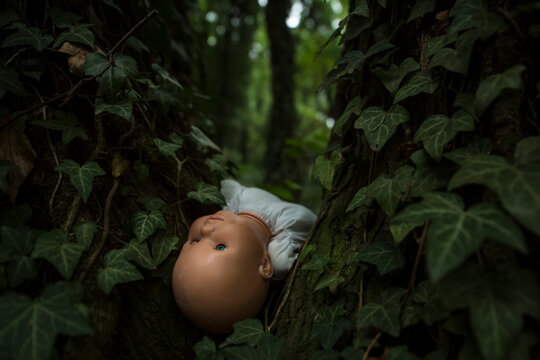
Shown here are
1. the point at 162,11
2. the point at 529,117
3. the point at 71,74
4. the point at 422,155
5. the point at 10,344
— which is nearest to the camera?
the point at 10,344

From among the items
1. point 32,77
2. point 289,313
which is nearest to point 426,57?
point 289,313

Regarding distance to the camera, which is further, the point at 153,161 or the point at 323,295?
the point at 153,161

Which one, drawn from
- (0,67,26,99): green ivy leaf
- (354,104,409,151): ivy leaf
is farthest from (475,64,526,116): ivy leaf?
(0,67,26,99): green ivy leaf

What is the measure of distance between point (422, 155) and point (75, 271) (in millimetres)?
1393

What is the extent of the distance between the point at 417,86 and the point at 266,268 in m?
1.01

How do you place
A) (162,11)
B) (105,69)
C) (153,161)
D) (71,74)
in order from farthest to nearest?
1. (162,11)
2. (153,161)
3. (71,74)
4. (105,69)

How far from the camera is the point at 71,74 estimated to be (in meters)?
1.51

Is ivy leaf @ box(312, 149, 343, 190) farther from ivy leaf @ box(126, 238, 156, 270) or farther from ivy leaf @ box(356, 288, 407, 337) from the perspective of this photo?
ivy leaf @ box(126, 238, 156, 270)

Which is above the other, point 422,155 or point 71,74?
point 71,74

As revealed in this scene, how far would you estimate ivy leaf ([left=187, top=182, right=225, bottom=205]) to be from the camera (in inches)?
63.6

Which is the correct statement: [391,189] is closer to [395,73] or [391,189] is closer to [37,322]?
[395,73]

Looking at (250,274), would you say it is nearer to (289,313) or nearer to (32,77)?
(289,313)

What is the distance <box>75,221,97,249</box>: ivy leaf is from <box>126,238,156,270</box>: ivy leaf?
146 mm

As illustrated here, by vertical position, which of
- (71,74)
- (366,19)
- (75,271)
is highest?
(366,19)
